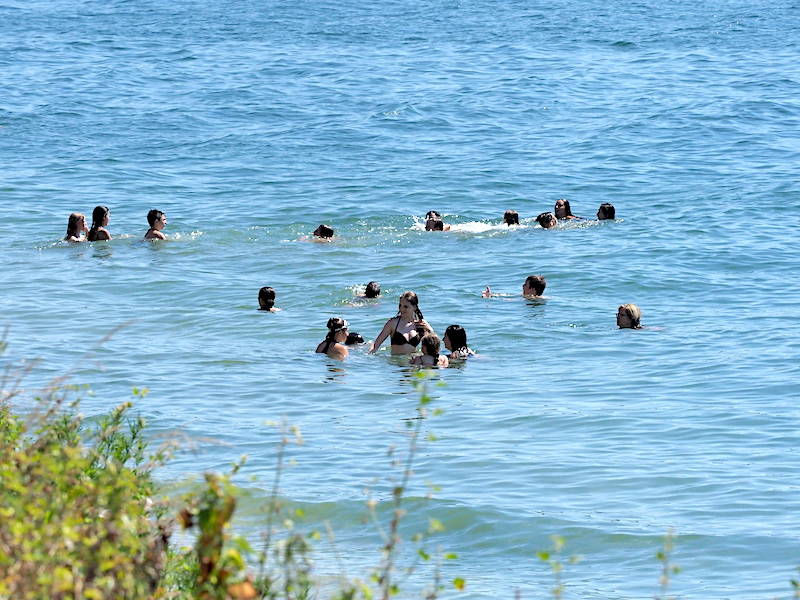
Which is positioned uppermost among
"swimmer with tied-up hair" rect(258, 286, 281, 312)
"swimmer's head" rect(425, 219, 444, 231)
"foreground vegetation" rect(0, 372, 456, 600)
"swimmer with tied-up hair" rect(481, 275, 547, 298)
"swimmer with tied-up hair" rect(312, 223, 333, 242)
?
"swimmer's head" rect(425, 219, 444, 231)

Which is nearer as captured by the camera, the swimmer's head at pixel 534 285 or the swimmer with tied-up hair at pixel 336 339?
the swimmer with tied-up hair at pixel 336 339

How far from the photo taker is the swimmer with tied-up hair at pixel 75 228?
21859mm

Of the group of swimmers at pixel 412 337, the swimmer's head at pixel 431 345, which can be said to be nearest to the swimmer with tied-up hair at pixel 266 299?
the group of swimmers at pixel 412 337

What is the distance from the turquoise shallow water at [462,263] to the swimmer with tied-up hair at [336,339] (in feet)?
0.65

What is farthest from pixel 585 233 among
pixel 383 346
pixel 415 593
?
pixel 415 593

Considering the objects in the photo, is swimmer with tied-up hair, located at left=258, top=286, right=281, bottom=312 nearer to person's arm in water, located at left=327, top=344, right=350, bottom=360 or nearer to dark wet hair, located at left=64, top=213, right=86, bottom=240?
person's arm in water, located at left=327, top=344, right=350, bottom=360

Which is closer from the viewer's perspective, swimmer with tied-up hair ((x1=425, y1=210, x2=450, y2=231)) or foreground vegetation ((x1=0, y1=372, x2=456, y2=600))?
foreground vegetation ((x1=0, y1=372, x2=456, y2=600))

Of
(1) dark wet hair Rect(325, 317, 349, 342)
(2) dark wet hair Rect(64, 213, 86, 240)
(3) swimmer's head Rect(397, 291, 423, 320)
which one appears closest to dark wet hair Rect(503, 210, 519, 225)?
(3) swimmer's head Rect(397, 291, 423, 320)

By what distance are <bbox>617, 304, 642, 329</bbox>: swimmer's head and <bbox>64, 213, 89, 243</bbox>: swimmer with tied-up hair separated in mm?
9809

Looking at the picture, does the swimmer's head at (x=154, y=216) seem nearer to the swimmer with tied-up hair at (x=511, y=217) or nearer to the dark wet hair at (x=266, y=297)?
the dark wet hair at (x=266, y=297)

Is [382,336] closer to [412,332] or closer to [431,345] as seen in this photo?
[412,332]

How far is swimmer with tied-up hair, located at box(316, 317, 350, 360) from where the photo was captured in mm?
15641

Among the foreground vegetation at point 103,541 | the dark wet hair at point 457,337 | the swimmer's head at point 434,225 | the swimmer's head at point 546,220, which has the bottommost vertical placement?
the foreground vegetation at point 103,541

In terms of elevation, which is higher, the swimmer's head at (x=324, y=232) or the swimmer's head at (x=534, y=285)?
the swimmer's head at (x=324, y=232)
